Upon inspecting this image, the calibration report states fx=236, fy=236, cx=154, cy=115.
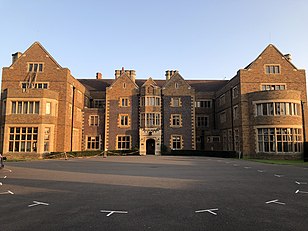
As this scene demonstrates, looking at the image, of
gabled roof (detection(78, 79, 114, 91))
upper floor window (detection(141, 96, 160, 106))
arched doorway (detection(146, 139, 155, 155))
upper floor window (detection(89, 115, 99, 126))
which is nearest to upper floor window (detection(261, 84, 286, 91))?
upper floor window (detection(141, 96, 160, 106))

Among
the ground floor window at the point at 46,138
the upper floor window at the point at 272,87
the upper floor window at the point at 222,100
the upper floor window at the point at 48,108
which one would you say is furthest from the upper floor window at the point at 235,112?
the ground floor window at the point at 46,138

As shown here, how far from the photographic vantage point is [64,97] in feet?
103

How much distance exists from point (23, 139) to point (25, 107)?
389cm

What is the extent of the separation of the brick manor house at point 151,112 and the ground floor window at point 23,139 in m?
0.11

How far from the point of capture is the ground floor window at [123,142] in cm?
3684

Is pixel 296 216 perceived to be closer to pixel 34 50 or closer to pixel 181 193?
pixel 181 193

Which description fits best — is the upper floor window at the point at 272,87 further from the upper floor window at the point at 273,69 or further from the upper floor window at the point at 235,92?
the upper floor window at the point at 235,92

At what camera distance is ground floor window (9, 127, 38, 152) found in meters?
28.1

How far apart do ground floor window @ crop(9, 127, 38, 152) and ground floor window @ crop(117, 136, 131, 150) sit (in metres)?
12.3

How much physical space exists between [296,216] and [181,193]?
357cm

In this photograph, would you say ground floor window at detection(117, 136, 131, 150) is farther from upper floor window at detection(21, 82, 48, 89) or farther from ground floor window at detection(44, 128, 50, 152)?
upper floor window at detection(21, 82, 48, 89)

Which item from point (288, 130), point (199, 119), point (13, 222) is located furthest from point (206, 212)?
point (199, 119)

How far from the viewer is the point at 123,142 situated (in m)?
37.0

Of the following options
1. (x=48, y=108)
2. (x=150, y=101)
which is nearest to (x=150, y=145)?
(x=150, y=101)
